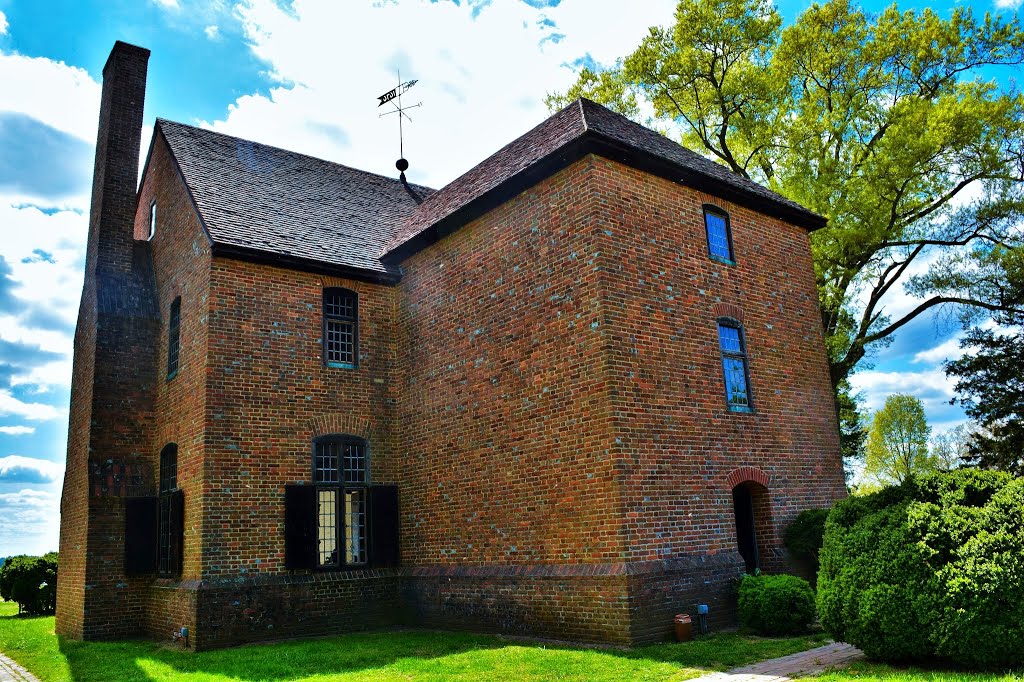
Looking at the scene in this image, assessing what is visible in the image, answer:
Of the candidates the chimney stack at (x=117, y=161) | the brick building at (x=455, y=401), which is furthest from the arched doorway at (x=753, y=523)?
the chimney stack at (x=117, y=161)

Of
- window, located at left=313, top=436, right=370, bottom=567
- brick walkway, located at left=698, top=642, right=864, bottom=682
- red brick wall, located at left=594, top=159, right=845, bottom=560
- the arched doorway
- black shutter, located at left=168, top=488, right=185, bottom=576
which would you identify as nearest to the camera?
brick walkway, located at left=698, top=642, right=864, bottom=682

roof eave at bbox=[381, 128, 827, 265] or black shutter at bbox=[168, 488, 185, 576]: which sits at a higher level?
roof eave at bbox=[381, 128, 827, 265]

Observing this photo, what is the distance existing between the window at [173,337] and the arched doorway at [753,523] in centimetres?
1086

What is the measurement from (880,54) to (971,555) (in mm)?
16445

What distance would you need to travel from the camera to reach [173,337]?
579 inches

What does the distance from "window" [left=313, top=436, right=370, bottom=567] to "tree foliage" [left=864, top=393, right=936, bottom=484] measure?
98.1 ft

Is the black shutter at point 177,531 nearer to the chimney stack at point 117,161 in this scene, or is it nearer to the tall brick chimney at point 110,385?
the tall brick chimney at point 110,385

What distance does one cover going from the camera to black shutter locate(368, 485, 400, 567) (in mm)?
13656

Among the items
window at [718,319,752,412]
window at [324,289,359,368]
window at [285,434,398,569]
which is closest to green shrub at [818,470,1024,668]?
window at [718,319,752,412]

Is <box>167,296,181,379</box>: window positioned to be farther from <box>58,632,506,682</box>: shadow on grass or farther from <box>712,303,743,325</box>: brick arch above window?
<box>712,303,743,325</box>: brick arch above window

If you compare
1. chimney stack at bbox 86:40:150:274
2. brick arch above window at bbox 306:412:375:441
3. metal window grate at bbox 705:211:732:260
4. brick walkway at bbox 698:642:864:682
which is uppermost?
chimney stack at bbox 86:40:150:274

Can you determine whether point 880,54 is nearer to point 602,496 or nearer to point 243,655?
point 602,496

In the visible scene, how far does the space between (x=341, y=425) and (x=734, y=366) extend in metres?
7.34

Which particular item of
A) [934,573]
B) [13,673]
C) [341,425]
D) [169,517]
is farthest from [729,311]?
[13,673]
